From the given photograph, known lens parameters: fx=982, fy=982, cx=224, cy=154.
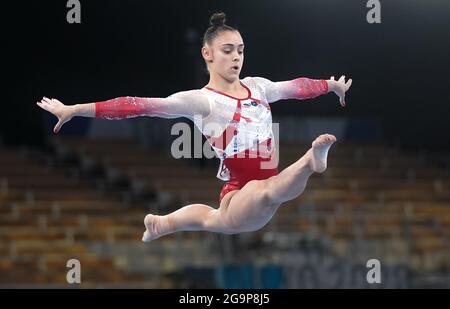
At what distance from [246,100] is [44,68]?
8.50 m

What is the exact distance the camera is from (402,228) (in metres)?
12.1

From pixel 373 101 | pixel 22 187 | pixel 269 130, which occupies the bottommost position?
pixel 269 130

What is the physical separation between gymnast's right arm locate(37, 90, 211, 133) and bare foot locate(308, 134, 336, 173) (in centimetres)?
83

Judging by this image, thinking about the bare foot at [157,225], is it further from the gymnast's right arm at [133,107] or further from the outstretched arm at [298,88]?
the outstretched arm at [298,88]

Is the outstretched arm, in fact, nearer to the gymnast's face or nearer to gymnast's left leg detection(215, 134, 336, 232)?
the gymnast's face

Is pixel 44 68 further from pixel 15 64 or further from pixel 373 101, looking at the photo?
pixel 373 101

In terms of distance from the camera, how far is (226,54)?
5793 millimetres

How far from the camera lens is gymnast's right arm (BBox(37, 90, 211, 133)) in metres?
5.45

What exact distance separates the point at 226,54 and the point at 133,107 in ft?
2.15

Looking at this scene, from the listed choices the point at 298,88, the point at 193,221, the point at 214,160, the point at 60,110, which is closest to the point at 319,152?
the point at 298,88

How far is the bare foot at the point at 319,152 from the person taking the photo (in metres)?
5.18

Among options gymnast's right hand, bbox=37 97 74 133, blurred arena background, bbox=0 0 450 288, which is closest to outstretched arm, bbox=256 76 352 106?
gymnast's right hand, bbox=37 97 74 133
